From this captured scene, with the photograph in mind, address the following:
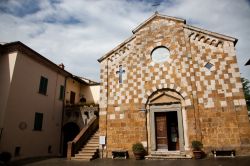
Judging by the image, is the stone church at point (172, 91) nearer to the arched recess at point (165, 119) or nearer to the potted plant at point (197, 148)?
the arched recess at point (165, 119)

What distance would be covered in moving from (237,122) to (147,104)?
5.35m

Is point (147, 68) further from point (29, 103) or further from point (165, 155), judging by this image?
point (29, 103)

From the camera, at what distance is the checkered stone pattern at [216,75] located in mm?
11844

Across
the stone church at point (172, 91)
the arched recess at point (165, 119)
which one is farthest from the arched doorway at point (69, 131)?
the arched recess at point (165, 119)

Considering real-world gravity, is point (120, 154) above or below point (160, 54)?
below

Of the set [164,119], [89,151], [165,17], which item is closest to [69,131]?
[89,151]

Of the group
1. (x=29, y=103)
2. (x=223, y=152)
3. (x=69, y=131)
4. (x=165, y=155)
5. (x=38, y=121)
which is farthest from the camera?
(x=69, y=131)

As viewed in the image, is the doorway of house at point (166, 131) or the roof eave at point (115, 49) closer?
the doorway of house at point (166, 131)

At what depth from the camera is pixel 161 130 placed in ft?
43.1

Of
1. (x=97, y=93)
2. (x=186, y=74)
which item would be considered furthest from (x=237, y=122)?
(x=97, y=93)

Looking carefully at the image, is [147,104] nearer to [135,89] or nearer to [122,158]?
[135,89]

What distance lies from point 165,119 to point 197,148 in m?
2.69

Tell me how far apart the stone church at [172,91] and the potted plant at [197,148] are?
42 centimetres

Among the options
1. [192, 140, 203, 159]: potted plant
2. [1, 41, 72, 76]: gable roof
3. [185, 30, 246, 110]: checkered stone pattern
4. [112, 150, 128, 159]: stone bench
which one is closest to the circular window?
[185, 30, 246, 110]: checkered stone pattern
